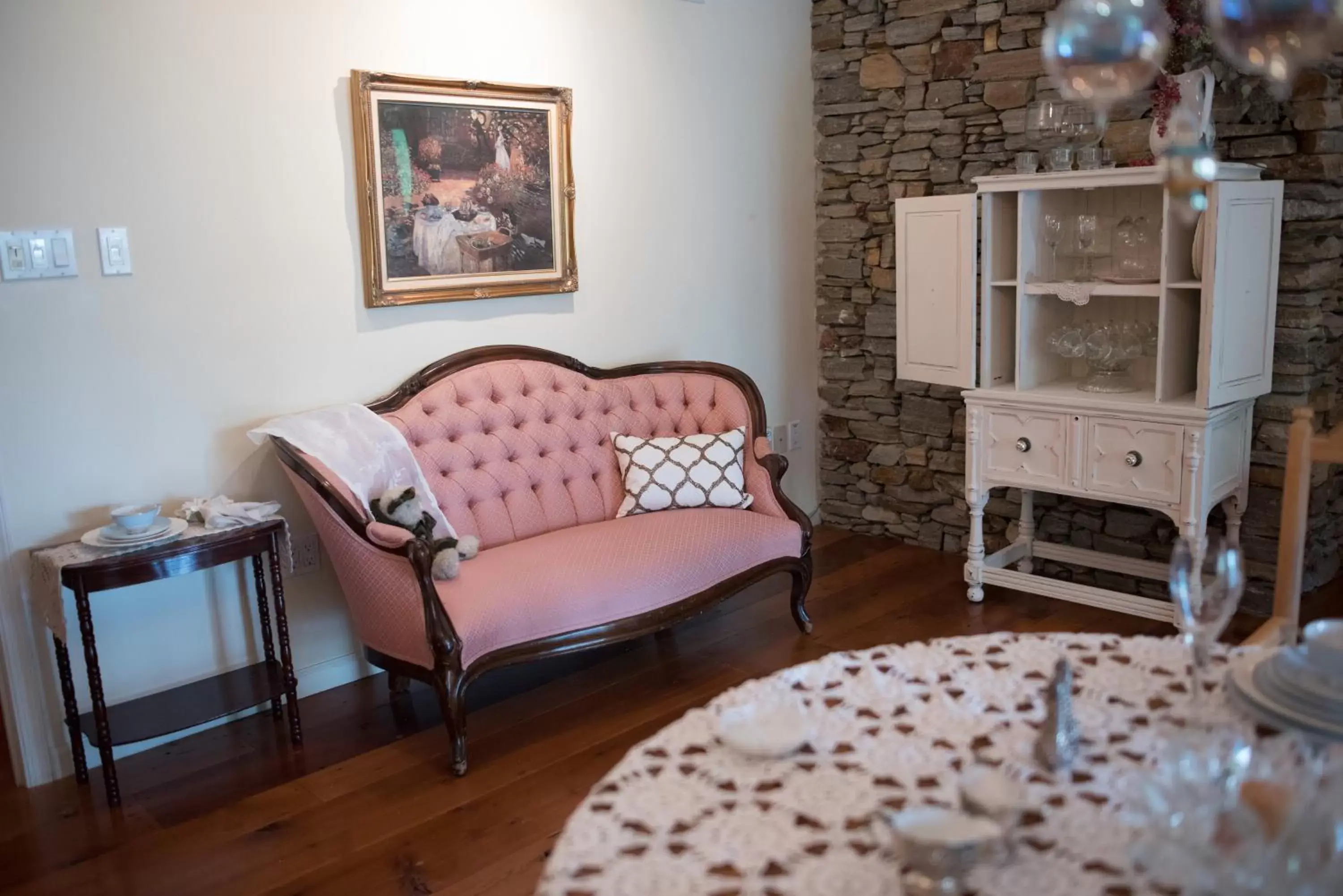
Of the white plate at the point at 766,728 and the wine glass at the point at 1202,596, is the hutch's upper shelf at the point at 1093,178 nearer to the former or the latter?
the wine glass at the point at 1202,596

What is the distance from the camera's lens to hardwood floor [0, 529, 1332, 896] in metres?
2.40

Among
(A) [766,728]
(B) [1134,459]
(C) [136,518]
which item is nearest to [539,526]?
(C) [136,518]

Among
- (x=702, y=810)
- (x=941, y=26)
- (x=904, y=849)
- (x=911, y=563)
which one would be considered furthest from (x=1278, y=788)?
(x=941, y=26)

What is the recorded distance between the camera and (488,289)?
3.65 metres

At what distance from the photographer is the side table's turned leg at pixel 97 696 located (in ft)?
8.54

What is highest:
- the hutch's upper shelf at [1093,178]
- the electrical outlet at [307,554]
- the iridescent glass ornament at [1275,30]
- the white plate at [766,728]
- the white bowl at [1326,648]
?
the iridescent glass ornament at [1275,30]

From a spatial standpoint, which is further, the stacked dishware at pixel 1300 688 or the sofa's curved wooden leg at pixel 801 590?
the sofa's curved wooden leg at pixel 801 590

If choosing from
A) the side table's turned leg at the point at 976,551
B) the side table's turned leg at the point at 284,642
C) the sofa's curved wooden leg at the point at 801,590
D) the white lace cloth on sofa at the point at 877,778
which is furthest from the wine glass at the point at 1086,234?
the side table's turned leg at the point at 284,642

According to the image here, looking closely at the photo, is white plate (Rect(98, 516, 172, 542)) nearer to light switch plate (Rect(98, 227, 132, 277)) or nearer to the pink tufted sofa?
the pink tufted sofa

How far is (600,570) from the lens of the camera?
3.09 m

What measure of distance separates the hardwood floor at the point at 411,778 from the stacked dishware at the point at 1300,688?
1483 millimetres

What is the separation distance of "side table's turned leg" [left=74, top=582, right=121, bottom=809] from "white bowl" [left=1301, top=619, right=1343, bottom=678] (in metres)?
2.45

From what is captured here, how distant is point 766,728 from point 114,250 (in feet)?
7.54

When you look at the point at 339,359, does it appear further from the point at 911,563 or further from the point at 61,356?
the point at 911,563
